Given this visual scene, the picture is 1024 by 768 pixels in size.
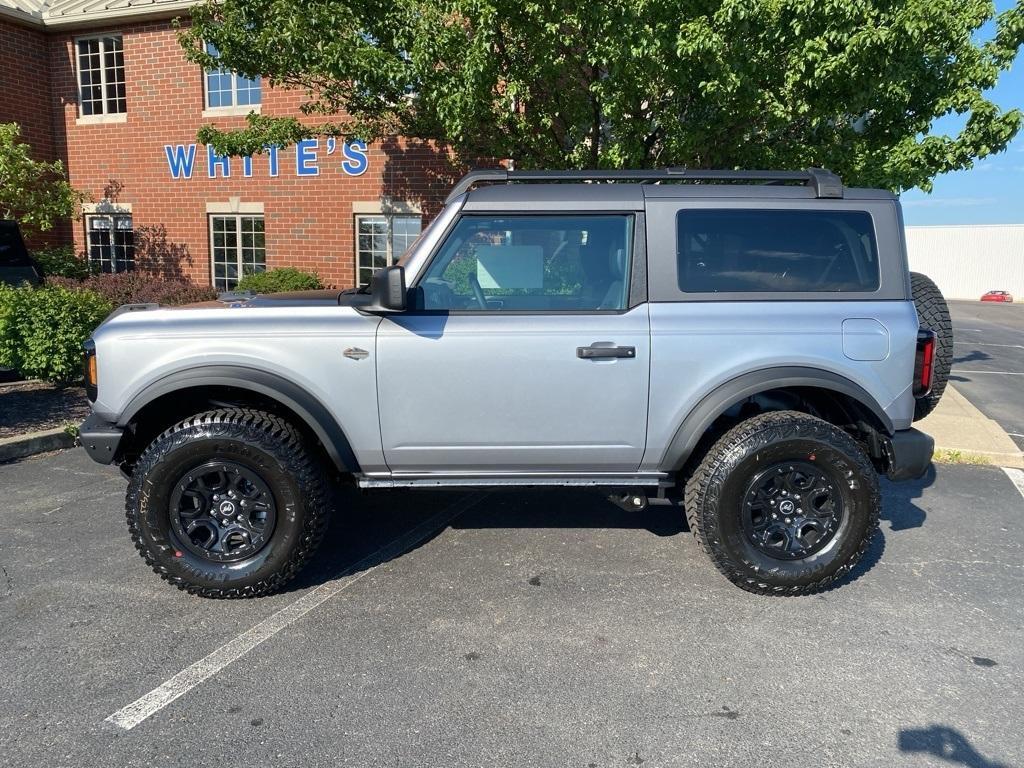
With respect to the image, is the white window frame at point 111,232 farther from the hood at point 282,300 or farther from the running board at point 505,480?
the running board at point 505,480

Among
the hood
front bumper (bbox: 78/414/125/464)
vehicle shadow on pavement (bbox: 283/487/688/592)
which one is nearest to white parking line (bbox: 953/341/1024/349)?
vehicle shadow on pavement (bbox: 283/487/688/592)

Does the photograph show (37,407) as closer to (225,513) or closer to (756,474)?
(225,513)

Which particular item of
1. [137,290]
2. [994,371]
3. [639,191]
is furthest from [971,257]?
[639,191]

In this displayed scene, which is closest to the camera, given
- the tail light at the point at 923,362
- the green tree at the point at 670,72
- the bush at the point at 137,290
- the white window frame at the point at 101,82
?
the tail light at the point at 923,362

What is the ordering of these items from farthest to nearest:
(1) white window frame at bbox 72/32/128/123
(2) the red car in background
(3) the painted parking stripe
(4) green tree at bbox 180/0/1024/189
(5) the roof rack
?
1. (2) the red car in background
2. (1) white window frame at bbox 72/32/128/123
3. (4) green tree at bbox 180/0/1024/189
4. (3) the painted parking stripe
5. (5) the roof rack

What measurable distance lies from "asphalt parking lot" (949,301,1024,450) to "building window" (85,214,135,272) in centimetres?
1496

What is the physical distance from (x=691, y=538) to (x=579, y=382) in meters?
1.55

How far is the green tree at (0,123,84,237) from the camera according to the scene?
11.5 metres

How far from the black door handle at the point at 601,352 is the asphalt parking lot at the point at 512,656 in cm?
123

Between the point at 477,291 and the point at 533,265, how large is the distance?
0.32m

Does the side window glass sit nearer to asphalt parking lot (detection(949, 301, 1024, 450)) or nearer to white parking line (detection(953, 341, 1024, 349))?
asphalt parking lot (detection(949, 301, 1024, 450))

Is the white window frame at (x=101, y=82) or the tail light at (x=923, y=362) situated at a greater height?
the white window frame at (x=101, y=82)

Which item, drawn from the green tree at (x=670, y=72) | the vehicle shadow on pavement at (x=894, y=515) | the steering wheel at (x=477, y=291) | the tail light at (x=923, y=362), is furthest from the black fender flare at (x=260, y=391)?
the green tree at (x=670, y=72)

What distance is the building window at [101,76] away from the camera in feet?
46.3
